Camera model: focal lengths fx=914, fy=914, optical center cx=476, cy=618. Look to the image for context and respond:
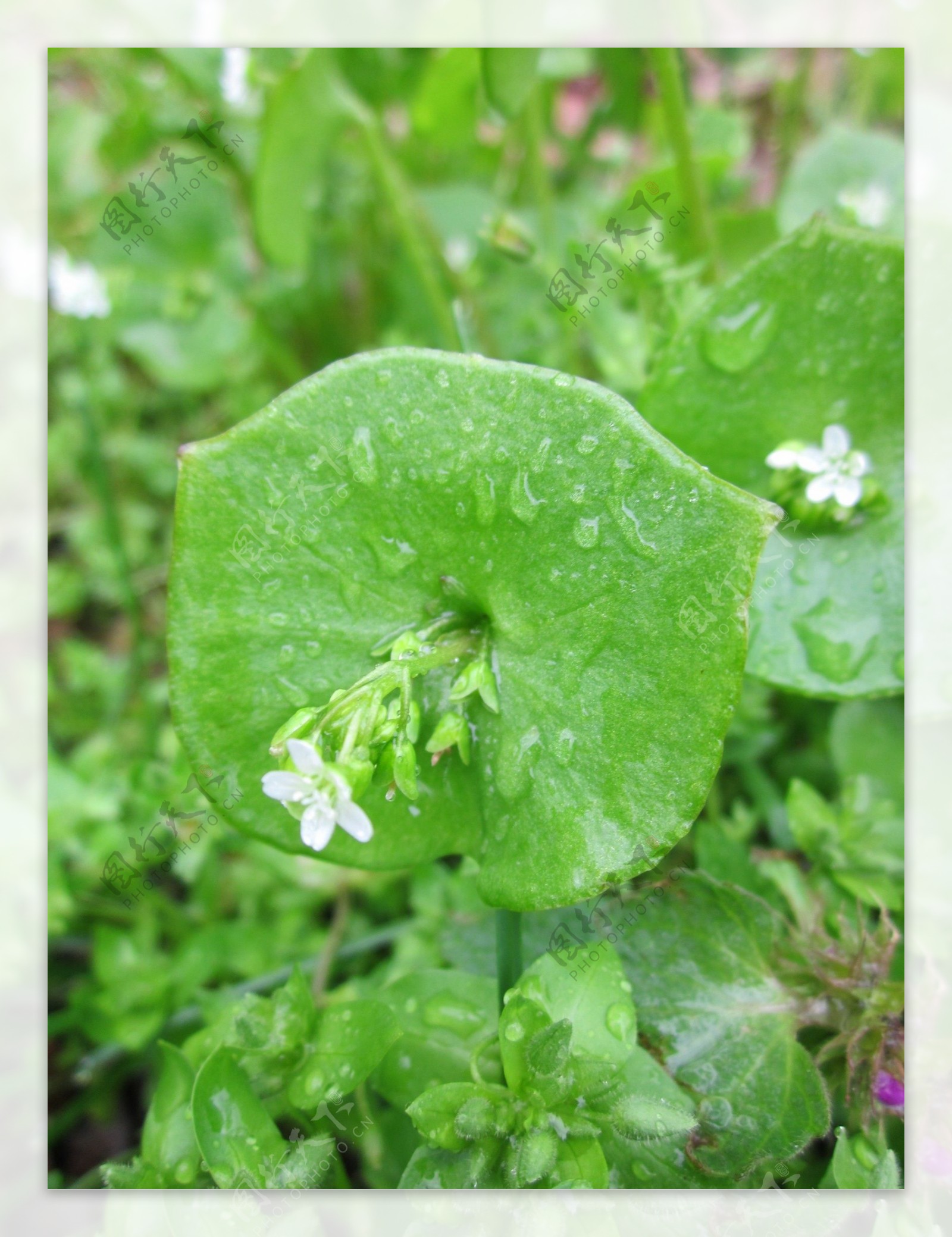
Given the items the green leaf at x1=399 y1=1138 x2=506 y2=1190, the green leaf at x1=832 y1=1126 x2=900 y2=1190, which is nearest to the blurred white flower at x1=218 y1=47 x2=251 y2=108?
the green leaf at x1=399 y1=1138 x2=506 y2=1190

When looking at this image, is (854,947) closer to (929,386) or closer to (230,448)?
(929,386)

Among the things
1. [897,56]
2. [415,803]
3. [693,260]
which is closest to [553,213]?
[693,260]

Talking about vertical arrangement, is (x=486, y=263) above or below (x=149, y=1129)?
above

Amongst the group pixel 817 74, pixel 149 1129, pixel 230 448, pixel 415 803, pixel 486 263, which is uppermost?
pixel 817 74

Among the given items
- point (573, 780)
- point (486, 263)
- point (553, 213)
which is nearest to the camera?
point (573, 780)

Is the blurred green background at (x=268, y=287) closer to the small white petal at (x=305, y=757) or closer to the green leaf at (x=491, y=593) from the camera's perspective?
the green leaf at (x=491, y=593)

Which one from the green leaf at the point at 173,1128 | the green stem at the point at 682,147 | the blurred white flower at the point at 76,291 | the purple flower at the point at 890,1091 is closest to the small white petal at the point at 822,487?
the green stem at the point at 682,147

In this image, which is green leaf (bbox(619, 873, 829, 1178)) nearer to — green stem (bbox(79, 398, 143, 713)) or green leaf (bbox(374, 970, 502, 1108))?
green leaf (bbox(374, 970, 502, 1108))
